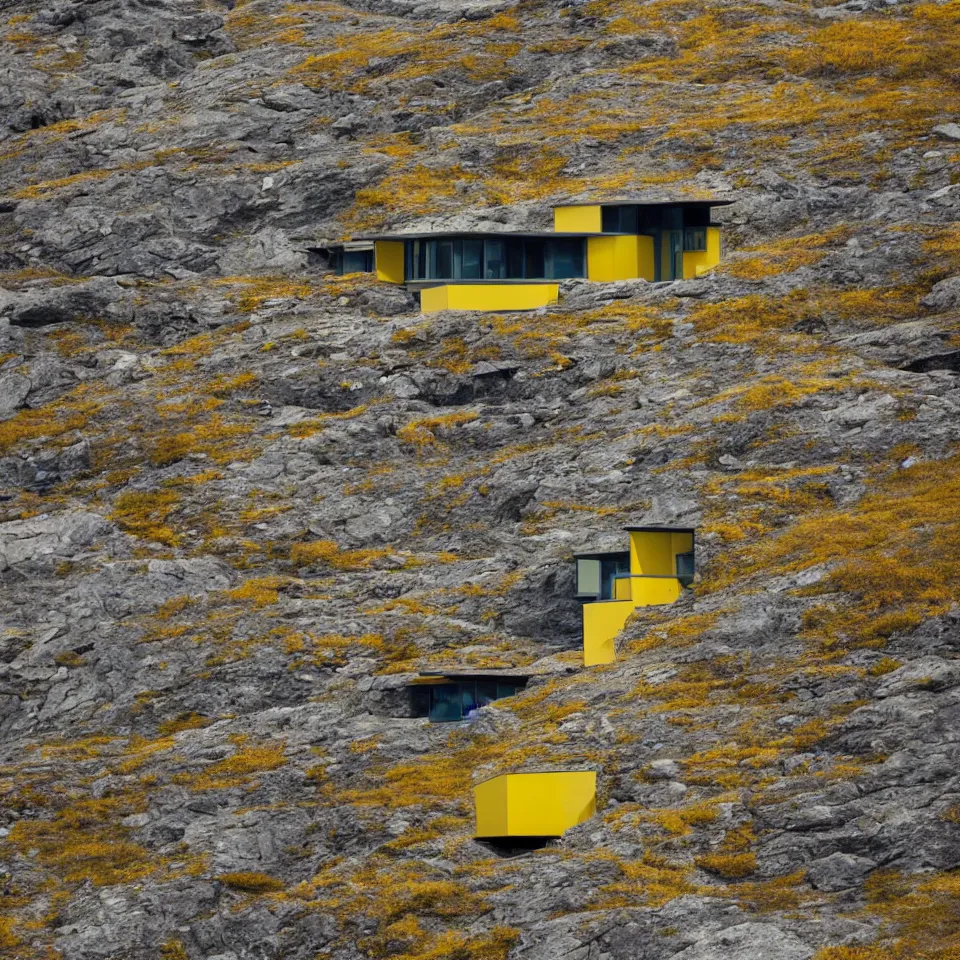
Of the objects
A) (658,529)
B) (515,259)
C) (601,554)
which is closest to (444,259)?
(515,259)

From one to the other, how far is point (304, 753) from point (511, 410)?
21894 millimetres

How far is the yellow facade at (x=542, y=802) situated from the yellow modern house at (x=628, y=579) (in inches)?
390

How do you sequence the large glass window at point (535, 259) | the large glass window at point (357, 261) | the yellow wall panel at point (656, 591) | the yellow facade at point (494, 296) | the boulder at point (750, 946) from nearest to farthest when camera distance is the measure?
1. the boulder at point (750, 946)
2. the yellow wall panel at point (656, 591)
3. the yellow facade at point (494, 296)
4. the large glass window at point (535, 259)
5. the large glass window at point (357, 261)

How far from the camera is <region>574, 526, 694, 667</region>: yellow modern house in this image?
219ft

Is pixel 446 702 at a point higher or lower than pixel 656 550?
lower

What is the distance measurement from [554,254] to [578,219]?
2.17 metres

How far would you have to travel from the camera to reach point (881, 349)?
7894 centimetres

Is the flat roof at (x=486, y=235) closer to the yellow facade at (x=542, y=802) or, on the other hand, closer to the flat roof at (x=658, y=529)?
the flat roof at (x=658, y=529)

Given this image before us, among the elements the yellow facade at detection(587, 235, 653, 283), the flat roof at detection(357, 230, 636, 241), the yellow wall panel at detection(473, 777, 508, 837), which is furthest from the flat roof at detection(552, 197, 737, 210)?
the yellow wall panel at detection(473, 777, 508, 837)

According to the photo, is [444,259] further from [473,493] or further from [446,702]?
[446,702]

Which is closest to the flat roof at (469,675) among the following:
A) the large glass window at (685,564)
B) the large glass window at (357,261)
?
the large glass window at (685,564)

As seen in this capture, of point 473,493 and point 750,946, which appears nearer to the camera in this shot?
point 750,946

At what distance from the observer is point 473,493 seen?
252 ft

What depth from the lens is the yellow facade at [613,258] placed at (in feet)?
300
